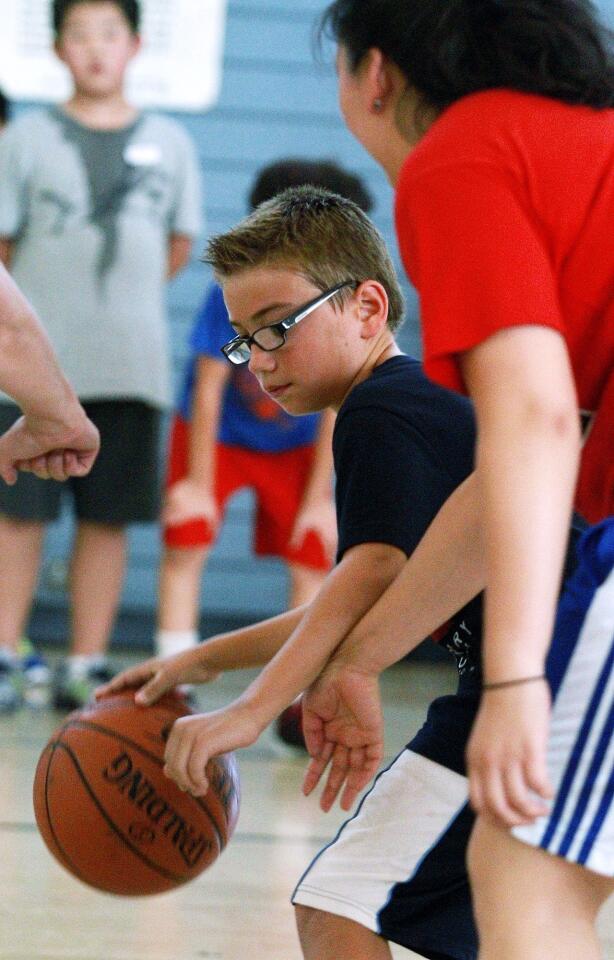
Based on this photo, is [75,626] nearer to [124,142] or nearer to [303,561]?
[303,561]

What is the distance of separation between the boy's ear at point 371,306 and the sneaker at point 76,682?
103 inches

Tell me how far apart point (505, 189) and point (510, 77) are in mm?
164

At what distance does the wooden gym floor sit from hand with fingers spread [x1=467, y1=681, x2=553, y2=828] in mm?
1263

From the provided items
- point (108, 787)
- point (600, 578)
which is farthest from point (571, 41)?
point (108, 787)

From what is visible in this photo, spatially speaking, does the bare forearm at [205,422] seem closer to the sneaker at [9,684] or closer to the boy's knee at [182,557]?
the boy's knee at [182,557]

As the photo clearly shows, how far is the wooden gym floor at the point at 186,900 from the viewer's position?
8.02ft

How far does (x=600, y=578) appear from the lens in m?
1.44

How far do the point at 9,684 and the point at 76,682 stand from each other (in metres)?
0.20

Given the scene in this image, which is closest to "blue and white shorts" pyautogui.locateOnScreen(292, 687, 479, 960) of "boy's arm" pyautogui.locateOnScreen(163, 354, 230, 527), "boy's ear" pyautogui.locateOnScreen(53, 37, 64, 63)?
"boy's arm" pyautogui.locateOnScreen(163, 354, 230, 527)

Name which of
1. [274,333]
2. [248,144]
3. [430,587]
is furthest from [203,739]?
[248,144]

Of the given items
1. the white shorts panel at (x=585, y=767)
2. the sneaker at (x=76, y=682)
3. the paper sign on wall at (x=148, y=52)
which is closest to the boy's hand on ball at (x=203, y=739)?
the white shorts panel at (x=585, y=767)

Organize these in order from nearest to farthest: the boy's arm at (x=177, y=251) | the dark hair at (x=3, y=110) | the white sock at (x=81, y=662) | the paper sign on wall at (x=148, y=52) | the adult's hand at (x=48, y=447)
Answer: the adult's hand at (x=48, y=447), the white sock at (x=81, y=662), the boy's arm at (x=177, y=251), the dark hair at (x=3, y=110), the paper sign on wall at (x=148, y=52)

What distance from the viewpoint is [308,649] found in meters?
1.83

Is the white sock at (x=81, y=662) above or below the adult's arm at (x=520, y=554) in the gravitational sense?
below
